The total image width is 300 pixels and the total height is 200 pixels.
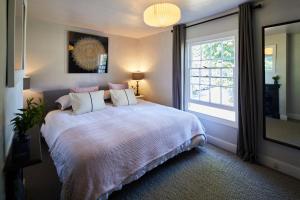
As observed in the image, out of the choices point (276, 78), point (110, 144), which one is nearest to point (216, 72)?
point (276, 78)

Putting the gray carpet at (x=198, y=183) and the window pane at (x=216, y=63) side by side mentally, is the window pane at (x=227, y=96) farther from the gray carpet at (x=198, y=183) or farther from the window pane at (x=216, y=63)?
the gray carpet at (x=198, y=183)

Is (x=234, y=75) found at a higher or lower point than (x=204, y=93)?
higher

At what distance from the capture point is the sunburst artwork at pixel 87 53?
374cm

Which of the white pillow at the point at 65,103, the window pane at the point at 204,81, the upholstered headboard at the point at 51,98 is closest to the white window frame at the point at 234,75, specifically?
the window pane at the point at 204,81

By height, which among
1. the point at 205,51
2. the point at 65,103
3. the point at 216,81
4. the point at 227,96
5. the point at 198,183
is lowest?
the point at 198,183

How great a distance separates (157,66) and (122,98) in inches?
52.5

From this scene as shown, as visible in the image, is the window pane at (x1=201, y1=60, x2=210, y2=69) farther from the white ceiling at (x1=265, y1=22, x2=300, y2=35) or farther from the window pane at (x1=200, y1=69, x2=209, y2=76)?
the white ceiling at (x1=265, y1=22, x2=300, y2=35)

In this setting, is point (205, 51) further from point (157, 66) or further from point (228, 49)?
point (157, 66)

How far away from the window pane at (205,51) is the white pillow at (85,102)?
2201 mm

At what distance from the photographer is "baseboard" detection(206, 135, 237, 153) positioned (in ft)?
9.71

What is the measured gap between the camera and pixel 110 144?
183 centimetres

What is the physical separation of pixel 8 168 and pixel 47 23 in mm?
3265

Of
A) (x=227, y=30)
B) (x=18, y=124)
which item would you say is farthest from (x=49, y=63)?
(x=227, y=30)

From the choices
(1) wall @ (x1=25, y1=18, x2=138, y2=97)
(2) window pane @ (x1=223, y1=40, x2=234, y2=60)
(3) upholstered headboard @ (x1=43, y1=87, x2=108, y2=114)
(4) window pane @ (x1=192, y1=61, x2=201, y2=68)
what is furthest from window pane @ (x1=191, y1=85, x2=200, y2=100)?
(3) upholstered headboard @ (x1=43, y1=87, x2=108, y2=114)
